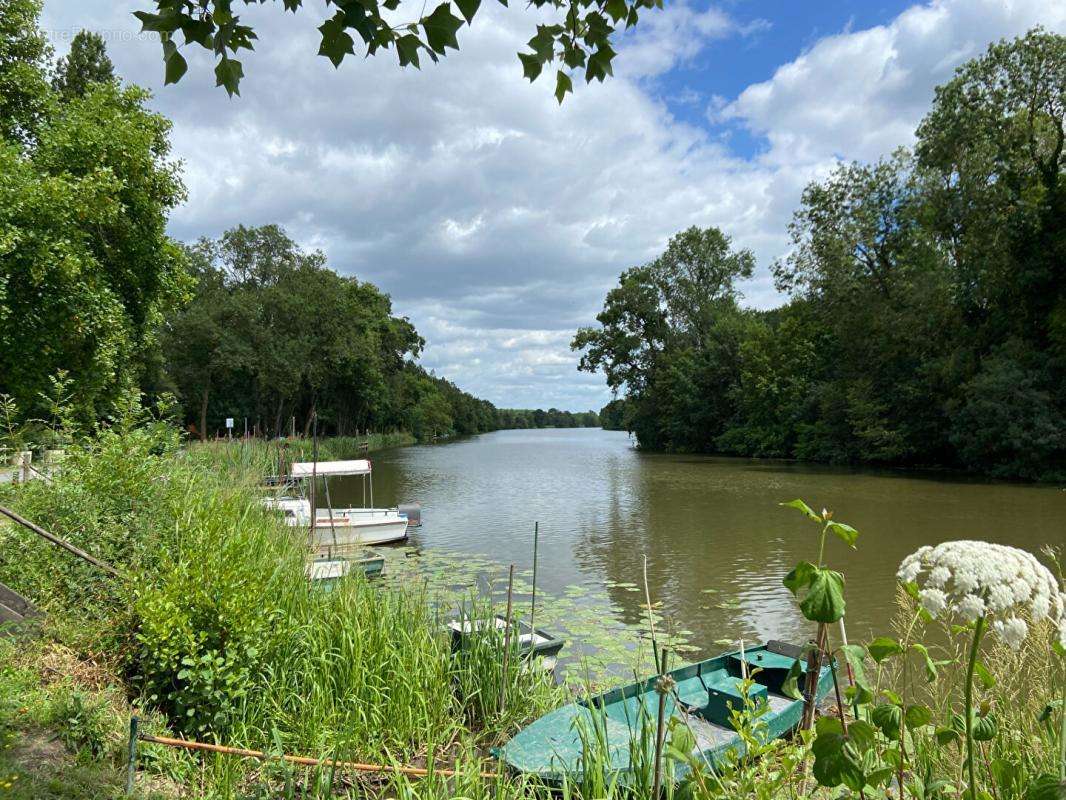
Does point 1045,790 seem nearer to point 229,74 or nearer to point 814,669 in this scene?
point 814,669

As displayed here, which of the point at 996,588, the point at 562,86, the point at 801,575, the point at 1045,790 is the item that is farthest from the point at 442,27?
the point at 1045,790

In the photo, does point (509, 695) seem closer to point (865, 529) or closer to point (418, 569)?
point (418, 569)

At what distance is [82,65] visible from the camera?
2419cm

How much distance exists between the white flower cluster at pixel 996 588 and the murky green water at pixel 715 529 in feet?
22.8

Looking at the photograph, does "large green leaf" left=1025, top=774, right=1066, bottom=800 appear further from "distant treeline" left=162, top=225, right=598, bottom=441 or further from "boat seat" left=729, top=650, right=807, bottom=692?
"distant treeline" left=162, top=225, right=598, bottom=441

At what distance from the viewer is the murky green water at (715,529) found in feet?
33.0

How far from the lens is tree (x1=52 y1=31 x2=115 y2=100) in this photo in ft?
78.5

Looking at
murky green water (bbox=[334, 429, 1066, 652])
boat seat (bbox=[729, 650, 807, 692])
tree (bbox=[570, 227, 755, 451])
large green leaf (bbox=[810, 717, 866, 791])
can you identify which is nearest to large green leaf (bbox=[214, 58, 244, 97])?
large green leaf (bbox=[810, 717, 866, 791])

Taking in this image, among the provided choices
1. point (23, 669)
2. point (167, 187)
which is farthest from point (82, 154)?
point (23, 669)

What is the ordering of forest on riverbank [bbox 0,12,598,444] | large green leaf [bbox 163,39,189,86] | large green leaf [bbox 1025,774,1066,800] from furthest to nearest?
forest on riverbank [bbox 0,12,598,444]
large green leaf [bbox 163,39,189,86]
large green leaf [bbox 1025,774,1066,800]

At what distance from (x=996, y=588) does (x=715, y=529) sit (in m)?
15.4

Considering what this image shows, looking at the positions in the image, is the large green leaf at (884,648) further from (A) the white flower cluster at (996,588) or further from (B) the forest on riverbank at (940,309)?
(B) the forest on riverbank at (940,309)

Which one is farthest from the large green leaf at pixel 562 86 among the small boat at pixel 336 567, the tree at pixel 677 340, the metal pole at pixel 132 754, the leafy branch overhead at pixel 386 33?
the tree at pixel 677 340

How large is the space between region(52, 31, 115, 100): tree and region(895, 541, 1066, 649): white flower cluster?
30328 millimetres
